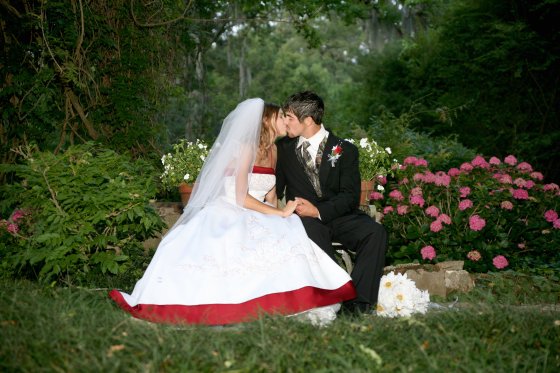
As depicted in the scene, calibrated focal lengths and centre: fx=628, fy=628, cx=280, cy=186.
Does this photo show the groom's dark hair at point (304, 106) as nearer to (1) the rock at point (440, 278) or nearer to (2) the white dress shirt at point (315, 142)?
(2) the white dress shirt at point (315, 142)

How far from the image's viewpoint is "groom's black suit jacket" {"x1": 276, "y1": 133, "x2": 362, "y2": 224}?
16.1 ft

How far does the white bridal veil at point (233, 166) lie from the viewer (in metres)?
4.71

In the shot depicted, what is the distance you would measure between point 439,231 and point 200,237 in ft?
9.04

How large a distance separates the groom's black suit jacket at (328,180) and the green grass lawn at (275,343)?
1.17 metres

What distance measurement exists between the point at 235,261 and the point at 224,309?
1.11ft

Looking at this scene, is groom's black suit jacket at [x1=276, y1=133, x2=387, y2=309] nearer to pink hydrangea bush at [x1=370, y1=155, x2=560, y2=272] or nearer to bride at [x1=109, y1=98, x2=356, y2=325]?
bride at [x1=109, y1=98, x2=356, y2=325]

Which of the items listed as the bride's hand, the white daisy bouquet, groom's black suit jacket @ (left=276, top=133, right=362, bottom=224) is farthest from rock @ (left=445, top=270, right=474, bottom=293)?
the bride's hand

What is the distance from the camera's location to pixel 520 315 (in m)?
3.79

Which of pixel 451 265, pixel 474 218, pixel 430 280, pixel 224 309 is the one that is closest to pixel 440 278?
pixel 430 280

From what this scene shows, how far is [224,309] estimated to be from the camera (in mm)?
4023

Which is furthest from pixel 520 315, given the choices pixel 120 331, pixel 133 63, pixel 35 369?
pixel 133 63

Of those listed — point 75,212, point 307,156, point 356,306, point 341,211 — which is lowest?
point 356,306

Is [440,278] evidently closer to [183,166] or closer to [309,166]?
[309,166]

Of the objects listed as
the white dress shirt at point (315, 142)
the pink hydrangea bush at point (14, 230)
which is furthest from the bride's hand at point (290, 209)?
the pink hydrangea bush at point (14, 230)
